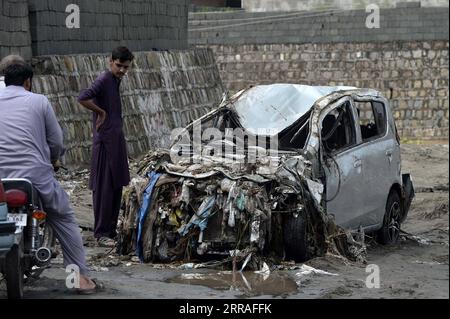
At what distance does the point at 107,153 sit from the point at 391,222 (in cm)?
304

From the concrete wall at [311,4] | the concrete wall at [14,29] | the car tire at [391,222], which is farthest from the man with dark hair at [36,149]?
the concrete wall at [311,4]

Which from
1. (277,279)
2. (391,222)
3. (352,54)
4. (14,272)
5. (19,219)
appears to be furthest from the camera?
(352,54)

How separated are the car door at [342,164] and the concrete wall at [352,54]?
18259mm

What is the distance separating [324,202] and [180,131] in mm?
1689

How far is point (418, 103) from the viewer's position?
94.6ft

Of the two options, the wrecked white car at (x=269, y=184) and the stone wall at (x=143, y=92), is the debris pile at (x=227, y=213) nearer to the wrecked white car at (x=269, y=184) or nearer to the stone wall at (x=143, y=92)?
the wrecked white car at (x=269, y=184)

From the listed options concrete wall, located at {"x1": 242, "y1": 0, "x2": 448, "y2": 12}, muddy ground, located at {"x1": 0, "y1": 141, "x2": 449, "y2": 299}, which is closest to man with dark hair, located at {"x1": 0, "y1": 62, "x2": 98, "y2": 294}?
muddy ground, located at {"x1": 0, "y1": 141, "x2": 449, "y2": 299}

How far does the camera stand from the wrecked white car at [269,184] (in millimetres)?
9172

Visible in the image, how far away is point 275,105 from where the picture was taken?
10844mm

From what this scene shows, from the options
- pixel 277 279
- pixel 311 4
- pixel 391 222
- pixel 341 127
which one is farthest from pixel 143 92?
pixel 311 4

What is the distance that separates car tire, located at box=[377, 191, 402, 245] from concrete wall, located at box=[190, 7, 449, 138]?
17.6 meters

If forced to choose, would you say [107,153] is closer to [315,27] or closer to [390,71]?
[390,71]

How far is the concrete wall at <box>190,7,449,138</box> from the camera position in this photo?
28.7 metres

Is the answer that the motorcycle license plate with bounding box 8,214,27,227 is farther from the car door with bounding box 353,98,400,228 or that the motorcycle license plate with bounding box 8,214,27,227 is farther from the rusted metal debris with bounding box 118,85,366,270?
the car door with bounding box 353,98,400,228
